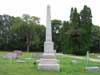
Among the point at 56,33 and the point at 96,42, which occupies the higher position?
the point at 56,33

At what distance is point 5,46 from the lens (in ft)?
245

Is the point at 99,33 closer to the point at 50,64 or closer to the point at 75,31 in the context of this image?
the point at 75,31

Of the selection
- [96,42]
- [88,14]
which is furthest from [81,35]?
[96,42]

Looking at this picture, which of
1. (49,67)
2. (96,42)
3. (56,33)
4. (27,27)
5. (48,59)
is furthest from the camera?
(56,33)

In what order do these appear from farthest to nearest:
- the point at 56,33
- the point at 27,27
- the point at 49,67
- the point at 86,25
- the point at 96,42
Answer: the point at 56,33 → the point at 27,27 → the point at 96,42 → the point at 86,25 → the point at 49,67

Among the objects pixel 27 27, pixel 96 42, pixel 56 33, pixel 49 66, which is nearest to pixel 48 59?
pixel 49 66

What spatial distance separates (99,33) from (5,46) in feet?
66.7

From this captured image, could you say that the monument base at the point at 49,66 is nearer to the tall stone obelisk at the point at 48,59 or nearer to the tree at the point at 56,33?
the tall stone obelisk at the point at 48,59

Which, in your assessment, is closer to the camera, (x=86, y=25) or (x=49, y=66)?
(x=49, y=66)

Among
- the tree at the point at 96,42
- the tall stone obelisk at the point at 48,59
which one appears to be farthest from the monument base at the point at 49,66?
the tree at the point at 96,42

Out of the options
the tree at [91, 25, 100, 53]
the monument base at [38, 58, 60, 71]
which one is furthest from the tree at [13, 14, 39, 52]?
the monument base at [38, 58, 60, 71]

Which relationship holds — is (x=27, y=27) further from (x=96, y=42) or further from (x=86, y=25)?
(x=86, y=25)

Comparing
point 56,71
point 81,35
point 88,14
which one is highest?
point 88,14

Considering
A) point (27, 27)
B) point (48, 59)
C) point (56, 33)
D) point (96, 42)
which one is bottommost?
point (48, 59)
